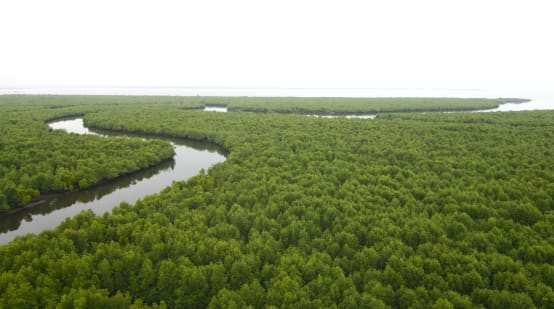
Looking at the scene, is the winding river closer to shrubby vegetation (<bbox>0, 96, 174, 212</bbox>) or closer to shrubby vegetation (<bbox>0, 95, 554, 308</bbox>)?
shrubby vegetation (<bbox>0, 96, 174, 212</bbox>)

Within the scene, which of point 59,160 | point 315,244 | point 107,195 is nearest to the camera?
point 315,244

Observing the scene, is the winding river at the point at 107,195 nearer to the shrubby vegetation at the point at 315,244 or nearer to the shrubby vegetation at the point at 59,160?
the shrubby vegetation at the point at 59,160

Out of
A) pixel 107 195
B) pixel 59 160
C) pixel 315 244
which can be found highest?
pixel 59 160

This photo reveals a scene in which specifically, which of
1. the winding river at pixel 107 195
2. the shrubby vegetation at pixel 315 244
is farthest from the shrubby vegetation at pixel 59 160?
the shrubby vegetation at pixel 315 244

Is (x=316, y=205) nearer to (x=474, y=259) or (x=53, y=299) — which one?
(x=474, y=259)

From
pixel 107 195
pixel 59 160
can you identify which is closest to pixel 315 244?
pixel 107 195

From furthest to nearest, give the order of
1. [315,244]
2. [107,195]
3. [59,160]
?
1. [59,160]
2. [107,195]
3. [315,244]

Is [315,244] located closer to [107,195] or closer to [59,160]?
[107,195]
